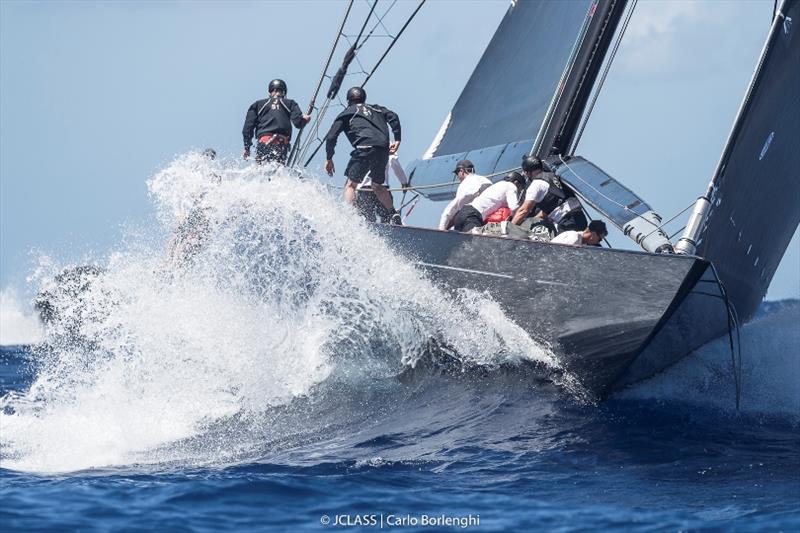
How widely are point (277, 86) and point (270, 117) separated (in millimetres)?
278

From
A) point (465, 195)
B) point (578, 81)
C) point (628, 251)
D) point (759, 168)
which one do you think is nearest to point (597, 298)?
point (628, 251)

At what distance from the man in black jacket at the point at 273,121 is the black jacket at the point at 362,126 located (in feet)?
2.56

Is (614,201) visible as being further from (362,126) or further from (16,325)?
Result: (16,325)

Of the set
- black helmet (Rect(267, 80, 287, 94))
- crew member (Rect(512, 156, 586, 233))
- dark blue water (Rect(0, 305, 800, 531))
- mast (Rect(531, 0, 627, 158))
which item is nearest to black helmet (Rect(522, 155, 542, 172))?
crew member (Rect(512, 156, 586, 233))

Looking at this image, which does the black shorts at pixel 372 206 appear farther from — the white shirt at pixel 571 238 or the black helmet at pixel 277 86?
the white shirt at pixel 571 238

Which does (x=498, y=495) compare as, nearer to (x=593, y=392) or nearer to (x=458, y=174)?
(x=593, y=392)

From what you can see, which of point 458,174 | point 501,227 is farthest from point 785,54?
point 458,174

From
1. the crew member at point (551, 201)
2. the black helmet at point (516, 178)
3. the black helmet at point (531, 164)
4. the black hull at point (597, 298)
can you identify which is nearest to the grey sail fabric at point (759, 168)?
the black hull at point (597, 298)

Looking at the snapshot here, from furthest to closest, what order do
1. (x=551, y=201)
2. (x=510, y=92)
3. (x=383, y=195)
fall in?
(x=510, y=92), (x=383, y=195), (x=551, y=201)

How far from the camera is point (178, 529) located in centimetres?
462

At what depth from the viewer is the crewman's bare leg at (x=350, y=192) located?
9242 mm

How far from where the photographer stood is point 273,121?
33.3 feet

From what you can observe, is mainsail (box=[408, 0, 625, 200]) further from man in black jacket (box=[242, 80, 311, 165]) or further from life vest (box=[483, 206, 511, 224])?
man in black jacket (box=[242, 80, 311, 165])

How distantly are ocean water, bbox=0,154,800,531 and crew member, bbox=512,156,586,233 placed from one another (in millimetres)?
1070
